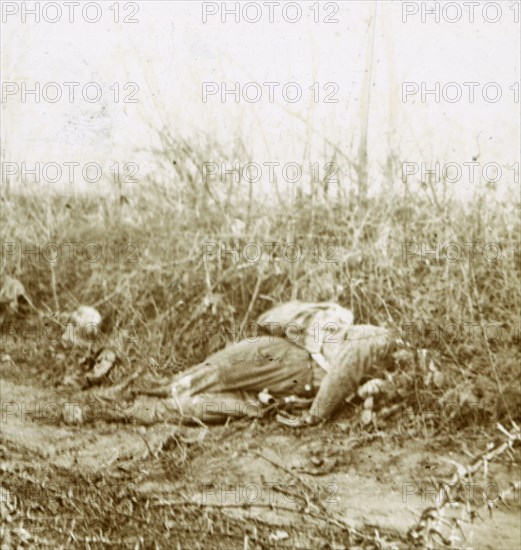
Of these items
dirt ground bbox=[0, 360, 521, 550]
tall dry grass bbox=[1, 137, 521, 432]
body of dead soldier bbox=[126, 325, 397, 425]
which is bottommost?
dirt ground bbox=[0, 360, 521, 550]

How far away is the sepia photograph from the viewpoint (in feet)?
8.56

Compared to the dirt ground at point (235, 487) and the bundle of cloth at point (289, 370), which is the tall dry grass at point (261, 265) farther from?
the dirt ground at point (235, 487)

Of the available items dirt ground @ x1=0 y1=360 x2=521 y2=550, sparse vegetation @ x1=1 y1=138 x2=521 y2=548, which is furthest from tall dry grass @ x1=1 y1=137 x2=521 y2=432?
dirt ground @ x1=0 y1=360 x2=521 y2=550

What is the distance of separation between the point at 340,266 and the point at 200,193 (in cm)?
71

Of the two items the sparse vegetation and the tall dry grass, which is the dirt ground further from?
the tall dry grass

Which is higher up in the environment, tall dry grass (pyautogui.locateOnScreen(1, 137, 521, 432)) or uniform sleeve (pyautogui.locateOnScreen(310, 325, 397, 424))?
tall dry grass (pyautogui.locateOnScreen(1, 137, 521, 432))

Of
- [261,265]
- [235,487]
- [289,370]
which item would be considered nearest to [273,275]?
[261,265]

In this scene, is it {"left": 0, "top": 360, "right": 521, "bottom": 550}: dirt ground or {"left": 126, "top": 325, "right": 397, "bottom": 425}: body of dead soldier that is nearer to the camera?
{"left": 0, "top": 360, "right": 521, "bottom": 550}: dirt ground

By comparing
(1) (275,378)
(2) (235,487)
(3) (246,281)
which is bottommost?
(2) (235,487)

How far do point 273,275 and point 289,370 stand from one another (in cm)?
42

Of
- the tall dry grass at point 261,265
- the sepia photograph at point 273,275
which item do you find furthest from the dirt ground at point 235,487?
the tall dry grass at point 261,265

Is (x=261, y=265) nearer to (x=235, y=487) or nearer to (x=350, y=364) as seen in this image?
(x=350, y=364)

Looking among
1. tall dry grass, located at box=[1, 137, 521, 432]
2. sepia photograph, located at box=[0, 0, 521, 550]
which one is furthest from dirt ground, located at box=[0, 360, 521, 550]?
tall dry grass, located at box=[1, 137, 521, 432]

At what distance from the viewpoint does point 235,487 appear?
8.71 feet
